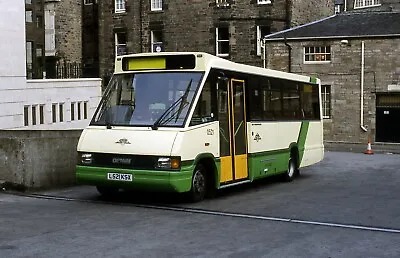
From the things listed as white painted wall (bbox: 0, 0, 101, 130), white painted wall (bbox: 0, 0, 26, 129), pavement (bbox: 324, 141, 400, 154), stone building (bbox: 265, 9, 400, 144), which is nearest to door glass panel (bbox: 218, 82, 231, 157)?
white painted wall (bbox: 0, 0, 101, 130)

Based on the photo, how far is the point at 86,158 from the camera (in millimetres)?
12672

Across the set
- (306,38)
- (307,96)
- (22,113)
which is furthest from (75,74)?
(307,96)

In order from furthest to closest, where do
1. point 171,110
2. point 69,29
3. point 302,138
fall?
point 69,29 → point 302,138 → point 171,110

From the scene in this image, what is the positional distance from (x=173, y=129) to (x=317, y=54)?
2525cm

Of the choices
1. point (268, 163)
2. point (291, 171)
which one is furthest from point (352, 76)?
point (268, 163)

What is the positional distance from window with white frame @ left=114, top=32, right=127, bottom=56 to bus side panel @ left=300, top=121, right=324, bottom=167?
28.9 metres

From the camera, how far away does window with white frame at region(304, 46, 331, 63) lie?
35938 mm

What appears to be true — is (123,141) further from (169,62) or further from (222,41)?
(222,41)

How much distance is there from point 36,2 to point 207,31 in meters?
10.9

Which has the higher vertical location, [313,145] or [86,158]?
[86,158]

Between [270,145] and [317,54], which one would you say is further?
[317,54]

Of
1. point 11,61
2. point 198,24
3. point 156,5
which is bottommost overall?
point 11,61

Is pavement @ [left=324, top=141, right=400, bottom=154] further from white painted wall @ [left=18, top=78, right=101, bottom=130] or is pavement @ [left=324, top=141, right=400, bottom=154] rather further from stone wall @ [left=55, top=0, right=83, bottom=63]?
stone wall @ [left=55, top=0, right=83, bottom=63]

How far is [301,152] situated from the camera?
18.9 m
